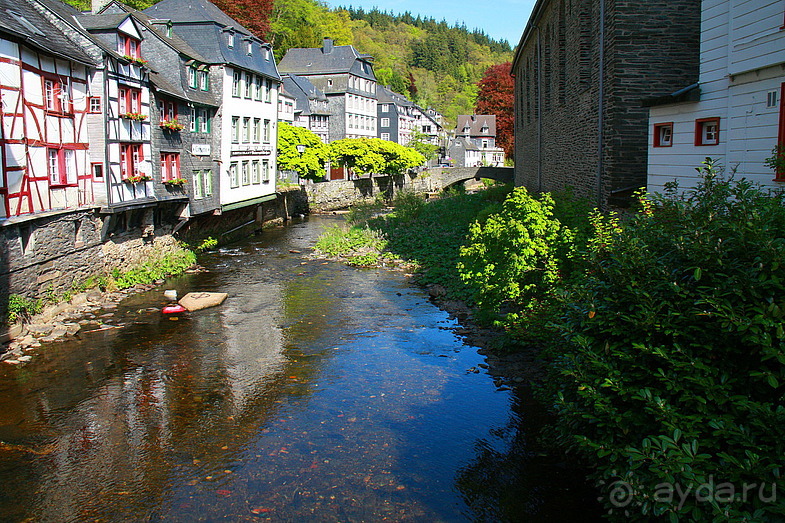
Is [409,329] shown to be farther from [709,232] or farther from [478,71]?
[478,71]

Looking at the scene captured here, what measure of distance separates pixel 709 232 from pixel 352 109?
64.2m

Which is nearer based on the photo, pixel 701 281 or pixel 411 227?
pixel 701 281

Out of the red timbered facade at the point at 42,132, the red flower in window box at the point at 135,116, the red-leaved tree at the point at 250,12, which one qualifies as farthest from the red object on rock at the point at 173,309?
the red-leaved tree at the point at 250,12

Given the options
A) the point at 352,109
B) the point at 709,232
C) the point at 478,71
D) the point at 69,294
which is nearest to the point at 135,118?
the point at 69,294

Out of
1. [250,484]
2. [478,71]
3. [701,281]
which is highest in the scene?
Result: [478,71]

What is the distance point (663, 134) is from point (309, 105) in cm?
5116

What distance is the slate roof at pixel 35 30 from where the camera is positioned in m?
15.8

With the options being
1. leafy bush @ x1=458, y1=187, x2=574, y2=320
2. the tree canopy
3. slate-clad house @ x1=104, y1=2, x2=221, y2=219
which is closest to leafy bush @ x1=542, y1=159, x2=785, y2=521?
leafy bush @ x1=458, y1=187, x2=574, y2=320

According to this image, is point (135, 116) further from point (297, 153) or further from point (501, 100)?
point (501, 100)

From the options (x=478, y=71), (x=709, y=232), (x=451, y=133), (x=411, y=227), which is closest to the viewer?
(x=709, y=232)

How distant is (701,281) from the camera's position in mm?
5465

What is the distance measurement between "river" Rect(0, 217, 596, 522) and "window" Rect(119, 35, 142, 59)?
9.33 metres

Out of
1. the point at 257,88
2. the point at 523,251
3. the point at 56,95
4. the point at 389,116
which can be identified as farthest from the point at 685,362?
the point at 389,116

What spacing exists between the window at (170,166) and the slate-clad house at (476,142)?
69428 mm
